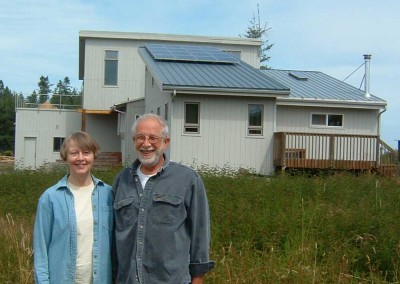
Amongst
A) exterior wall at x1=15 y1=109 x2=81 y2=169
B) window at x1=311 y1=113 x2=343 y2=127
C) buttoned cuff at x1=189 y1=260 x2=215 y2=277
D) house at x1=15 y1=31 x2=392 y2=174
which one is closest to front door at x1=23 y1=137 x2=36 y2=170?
exterior wall at x1=15 y1=109 x2=81 y2=169

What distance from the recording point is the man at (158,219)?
12.7 feet

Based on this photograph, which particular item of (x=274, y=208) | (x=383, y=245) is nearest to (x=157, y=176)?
(x=383, y=245)

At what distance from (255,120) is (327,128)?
3435mm

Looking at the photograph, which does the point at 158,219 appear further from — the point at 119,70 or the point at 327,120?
the point at 119,70

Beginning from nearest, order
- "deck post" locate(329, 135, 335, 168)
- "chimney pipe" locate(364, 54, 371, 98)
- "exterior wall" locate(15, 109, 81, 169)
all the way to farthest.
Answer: "deck post" locate(329, 135, 335, 168)
"chimney pipe" locate(364, 54, 371, 98)
"exterior wall" locate(15, 109, 81, 169)

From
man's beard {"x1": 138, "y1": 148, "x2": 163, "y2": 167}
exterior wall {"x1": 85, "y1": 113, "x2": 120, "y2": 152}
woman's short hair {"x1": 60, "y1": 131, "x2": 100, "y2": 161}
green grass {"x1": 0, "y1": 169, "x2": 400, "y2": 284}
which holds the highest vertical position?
exterior wall {"x1": 85, "y1": 113, "x2": 120, "y2": 152}

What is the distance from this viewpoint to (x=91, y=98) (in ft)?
111

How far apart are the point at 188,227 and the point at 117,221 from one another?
471 millimetres

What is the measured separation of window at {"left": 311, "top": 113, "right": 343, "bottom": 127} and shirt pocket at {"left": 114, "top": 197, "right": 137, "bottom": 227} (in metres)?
20.7

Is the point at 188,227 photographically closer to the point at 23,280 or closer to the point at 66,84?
the point at 23,280

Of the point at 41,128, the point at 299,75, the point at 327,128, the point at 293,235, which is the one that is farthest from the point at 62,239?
the point at 41,128

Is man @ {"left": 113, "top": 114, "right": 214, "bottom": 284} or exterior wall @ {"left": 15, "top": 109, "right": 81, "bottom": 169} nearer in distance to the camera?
man @ {"left": 113, "top": 114, "right": 214, "bottom": 284}

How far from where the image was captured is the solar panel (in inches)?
981

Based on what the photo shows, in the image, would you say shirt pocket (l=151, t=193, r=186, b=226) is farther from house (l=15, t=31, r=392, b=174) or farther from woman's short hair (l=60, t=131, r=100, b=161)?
house (l=15, t=31, r=392, b=174)
